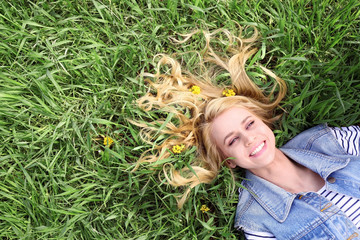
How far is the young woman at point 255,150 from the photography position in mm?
2541

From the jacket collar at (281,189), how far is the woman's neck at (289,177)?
61 mm

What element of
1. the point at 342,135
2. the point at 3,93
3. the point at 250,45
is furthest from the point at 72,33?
the point at 342,135

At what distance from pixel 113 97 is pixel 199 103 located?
28.5 inches

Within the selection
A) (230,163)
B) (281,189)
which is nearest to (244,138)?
(230,163)

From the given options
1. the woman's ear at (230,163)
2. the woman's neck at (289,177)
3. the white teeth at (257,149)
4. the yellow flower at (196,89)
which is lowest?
the woman's ear at (230,163)

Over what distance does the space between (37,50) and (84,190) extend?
1.21 m

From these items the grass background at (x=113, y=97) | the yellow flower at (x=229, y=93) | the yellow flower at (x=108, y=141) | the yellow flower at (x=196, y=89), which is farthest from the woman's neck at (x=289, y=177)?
the yellow flower at (x=108, y=141)

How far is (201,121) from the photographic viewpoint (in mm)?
2916

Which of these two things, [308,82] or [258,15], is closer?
[308,82]

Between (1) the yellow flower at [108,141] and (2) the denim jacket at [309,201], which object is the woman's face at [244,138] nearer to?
(2) the denim jacket at [309,201]

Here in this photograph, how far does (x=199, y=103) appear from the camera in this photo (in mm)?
2906

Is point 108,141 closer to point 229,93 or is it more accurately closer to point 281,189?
point 229,93

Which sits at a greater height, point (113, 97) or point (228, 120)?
point (228, 120)

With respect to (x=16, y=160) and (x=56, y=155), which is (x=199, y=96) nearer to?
(x=56, y=155)
